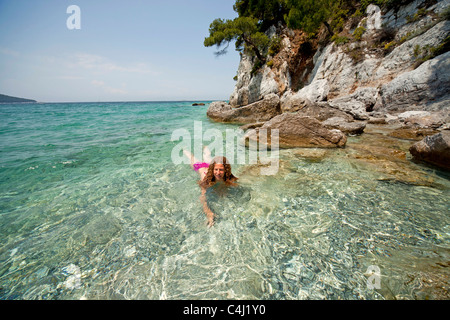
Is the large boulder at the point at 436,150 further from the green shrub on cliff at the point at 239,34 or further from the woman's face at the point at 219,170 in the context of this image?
the green shrub on cliff at the point at 239,34

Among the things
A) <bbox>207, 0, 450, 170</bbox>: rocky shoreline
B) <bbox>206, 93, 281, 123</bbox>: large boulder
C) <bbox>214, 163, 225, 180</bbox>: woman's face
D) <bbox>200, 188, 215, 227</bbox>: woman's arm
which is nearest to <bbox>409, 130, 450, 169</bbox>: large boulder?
<bbox>207, 0, 450, 170</bbox>: rocky shoreline

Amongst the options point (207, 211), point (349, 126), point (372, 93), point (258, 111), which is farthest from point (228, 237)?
point (372, 93)

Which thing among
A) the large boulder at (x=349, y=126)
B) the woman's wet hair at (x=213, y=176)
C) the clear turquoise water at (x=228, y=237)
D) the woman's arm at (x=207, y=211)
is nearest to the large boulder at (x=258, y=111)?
the large boulder at (x=349, y=126)

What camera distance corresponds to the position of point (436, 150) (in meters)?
4.68

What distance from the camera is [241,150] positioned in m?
7.65

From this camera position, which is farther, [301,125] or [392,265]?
[301,125]

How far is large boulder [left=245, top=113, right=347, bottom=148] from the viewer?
22.3 feet

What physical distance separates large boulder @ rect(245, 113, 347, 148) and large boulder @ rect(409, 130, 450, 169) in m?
2.05

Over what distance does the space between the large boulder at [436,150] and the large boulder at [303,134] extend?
2053 millimetres

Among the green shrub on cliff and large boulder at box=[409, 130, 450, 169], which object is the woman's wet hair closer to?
large boulder at box=[409, 130, 450, 169]

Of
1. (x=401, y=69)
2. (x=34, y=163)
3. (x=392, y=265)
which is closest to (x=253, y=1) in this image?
(x=401, y=69)
